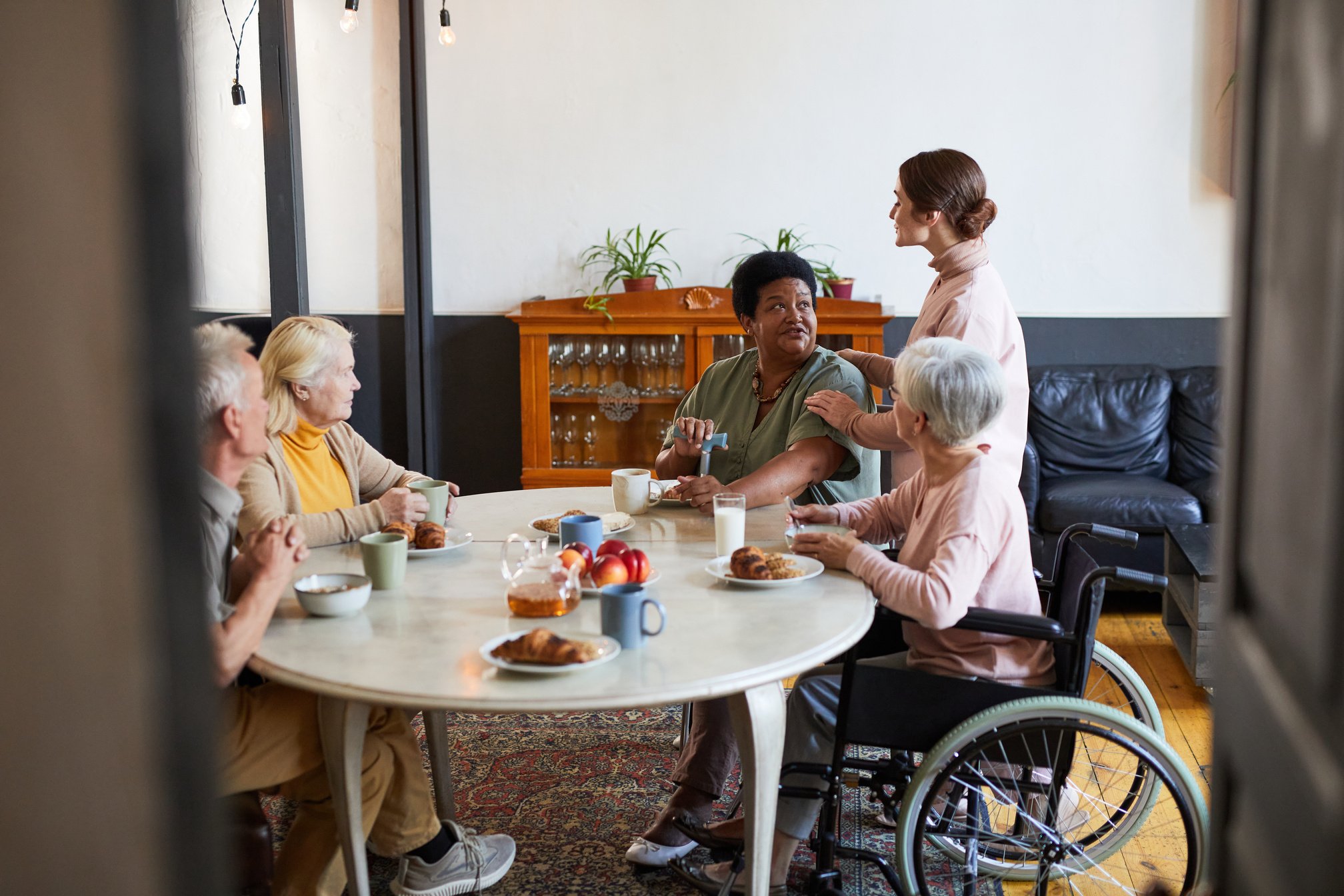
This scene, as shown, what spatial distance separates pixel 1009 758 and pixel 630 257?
3458mm

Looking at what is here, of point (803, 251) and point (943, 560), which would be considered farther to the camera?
point (803, 251)

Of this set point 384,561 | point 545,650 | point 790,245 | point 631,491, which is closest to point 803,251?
point 790,245

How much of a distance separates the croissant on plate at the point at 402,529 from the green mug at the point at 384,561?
0.15 meters

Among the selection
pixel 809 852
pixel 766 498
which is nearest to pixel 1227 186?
pixel 766 498

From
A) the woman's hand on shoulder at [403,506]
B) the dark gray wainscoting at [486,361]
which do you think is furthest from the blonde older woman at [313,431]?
the dark gray wainscoting at [486,361]

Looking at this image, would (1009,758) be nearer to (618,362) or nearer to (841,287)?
(841,287)

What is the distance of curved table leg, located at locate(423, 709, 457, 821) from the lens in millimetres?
2215

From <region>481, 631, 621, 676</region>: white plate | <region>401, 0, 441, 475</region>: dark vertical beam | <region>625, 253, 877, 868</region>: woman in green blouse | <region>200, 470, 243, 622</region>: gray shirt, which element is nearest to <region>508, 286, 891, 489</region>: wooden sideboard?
<region>401, 0, 441, 475</region>: dark vertical beam

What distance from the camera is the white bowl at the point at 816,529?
2125mm

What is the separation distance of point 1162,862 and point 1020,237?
3.17 meters

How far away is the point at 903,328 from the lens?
4816 millimetres

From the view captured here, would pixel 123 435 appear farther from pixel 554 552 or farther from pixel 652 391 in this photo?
pixel 652 391

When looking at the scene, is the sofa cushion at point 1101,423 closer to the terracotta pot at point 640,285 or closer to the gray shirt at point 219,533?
the terracotta pot at point 640,285

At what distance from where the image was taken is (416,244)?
4.77 m
